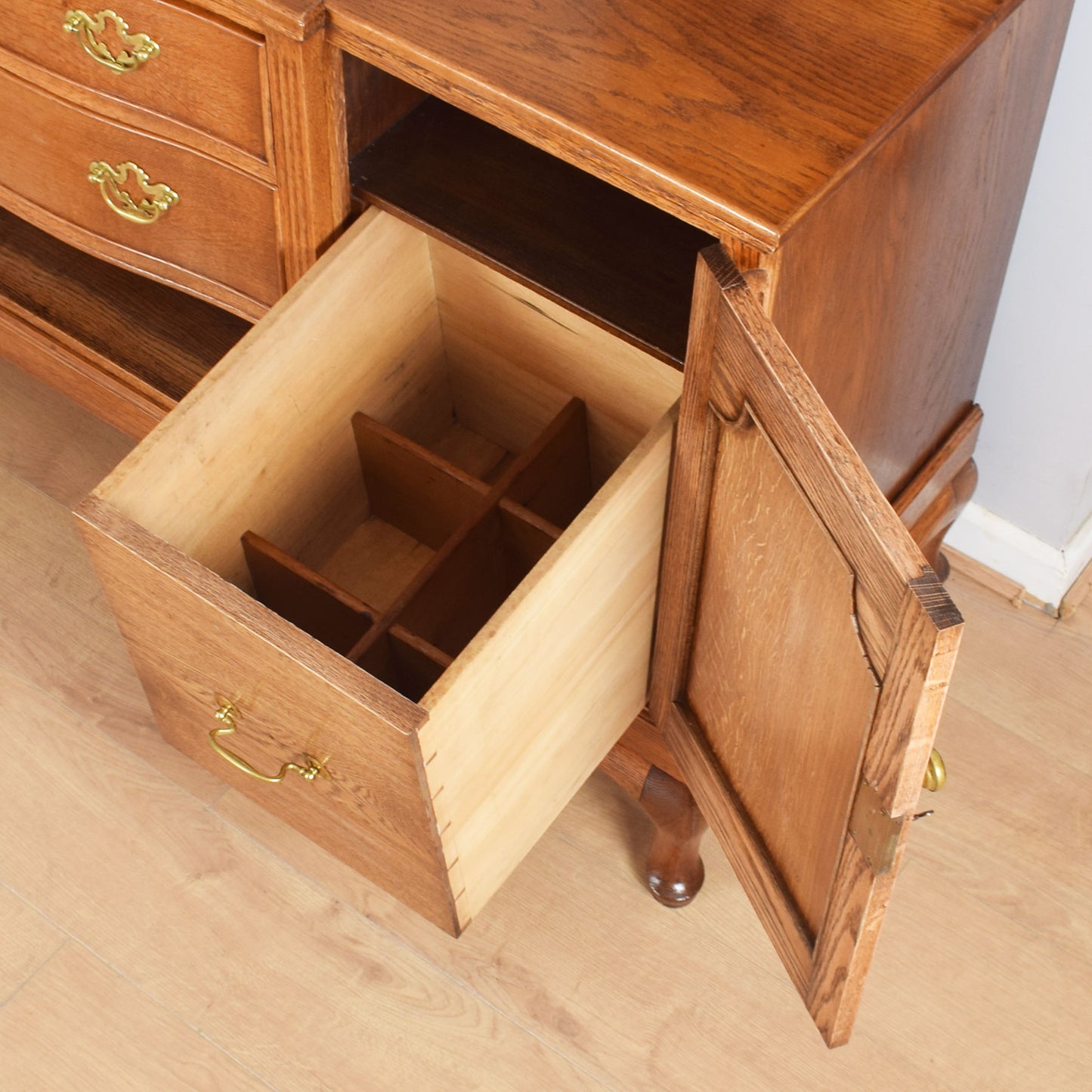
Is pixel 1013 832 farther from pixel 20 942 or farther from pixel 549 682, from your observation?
pixel 20 942

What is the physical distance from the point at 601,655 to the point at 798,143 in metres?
0.31

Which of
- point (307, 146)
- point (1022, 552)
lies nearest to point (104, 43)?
point (307, 146)

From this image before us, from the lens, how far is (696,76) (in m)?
0.70

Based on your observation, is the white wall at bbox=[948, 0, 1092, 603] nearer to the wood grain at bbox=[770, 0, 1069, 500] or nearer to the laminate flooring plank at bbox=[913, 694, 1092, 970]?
the wood grain at bbox=[770, 0, 1069, 500]

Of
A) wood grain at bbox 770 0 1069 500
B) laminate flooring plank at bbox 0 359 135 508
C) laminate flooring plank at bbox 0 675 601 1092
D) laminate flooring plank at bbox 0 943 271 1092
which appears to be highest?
wood grain at bbox 770 0 1069 500

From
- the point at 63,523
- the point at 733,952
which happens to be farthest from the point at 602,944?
the point at 63,523

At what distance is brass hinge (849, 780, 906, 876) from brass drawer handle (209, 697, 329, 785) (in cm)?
30

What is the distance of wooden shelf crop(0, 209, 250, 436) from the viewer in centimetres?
106

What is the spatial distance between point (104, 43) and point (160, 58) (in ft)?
0.15

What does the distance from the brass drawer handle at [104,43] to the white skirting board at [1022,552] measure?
2.49 ft

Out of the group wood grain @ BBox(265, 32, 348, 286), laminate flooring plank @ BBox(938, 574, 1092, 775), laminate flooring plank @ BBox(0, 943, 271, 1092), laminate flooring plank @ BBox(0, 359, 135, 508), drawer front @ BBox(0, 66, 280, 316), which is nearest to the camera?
wood grain @ BBox(265, 32, 348, 286)

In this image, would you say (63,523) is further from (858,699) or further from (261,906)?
(858,699)

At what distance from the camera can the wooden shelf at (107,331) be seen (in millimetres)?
1057

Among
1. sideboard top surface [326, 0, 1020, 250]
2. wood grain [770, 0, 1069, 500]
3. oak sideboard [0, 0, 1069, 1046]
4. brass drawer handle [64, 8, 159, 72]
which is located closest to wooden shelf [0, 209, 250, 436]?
oak sideboard [0, 0, 1069, 1046]
